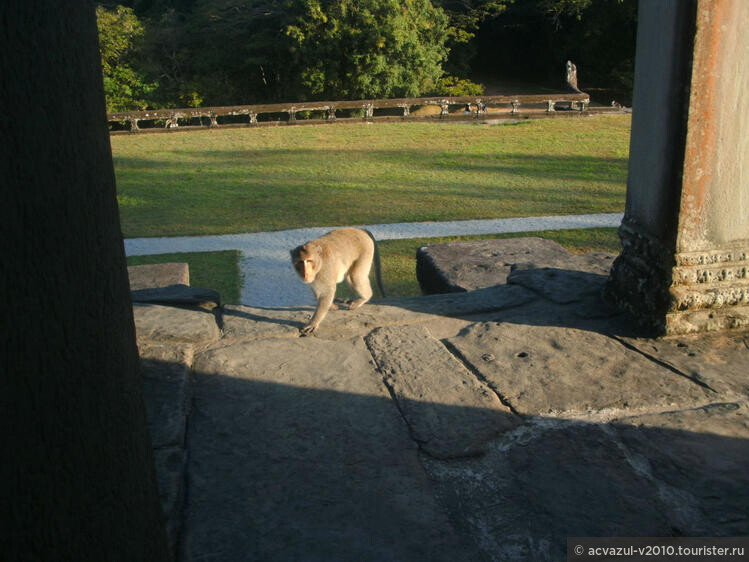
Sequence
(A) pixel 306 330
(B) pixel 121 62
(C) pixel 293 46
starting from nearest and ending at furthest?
(A) pixel 306 330 < (C) pixel 293 46 < (B) pixel 121 62

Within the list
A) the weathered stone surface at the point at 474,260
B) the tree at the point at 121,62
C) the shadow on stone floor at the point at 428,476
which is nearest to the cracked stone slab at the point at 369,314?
the weathered stone surface at the point at 474,260

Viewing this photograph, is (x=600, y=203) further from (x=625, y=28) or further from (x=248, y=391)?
(x=625, y=28)

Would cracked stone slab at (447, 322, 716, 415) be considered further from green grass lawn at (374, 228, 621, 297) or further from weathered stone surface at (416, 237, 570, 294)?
green grass lawn at (374, 228, 621, 297)

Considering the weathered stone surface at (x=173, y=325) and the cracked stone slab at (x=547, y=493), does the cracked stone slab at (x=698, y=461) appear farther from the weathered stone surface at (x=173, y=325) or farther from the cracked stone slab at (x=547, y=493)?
the weathered stone surface at (x=173, y=325)

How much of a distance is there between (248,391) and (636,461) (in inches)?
73.4

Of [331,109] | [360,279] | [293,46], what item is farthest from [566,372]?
[293,46]

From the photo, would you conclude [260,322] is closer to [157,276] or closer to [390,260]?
[157,276]

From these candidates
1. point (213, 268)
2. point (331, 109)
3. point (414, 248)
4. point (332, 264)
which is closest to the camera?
point (332, 264)

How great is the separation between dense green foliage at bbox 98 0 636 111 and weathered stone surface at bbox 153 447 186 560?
2192cm

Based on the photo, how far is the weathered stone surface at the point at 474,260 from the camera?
544 centimetres

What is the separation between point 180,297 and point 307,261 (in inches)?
38.9

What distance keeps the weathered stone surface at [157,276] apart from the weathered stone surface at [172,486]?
9.76 ft

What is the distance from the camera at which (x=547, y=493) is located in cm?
252

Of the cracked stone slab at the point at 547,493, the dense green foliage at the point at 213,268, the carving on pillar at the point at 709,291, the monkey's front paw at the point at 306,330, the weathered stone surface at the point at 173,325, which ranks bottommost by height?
the dense green foliage at the point at 213,268
